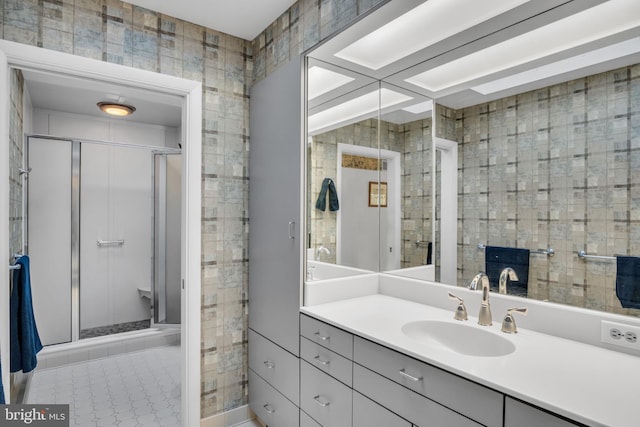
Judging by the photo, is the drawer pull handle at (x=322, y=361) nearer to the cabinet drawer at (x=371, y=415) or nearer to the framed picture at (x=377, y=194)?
the cabinet drawer at (x=371, y=415)

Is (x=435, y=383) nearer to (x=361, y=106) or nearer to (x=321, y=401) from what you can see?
(x=321, y=401)

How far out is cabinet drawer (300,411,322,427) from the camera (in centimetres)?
174

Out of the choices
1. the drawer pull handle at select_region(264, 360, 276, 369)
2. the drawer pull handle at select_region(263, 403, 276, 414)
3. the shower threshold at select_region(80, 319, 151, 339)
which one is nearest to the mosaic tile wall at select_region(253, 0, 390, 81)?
the drawer pull handle at select_region(264, 360, 276, 369)

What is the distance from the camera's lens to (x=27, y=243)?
3438 mm

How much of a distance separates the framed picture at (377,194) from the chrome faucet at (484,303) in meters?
0.81

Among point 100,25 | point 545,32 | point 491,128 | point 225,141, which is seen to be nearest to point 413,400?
point 491,128

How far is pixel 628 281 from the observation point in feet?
4.06

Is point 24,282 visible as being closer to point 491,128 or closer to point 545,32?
point 491,128

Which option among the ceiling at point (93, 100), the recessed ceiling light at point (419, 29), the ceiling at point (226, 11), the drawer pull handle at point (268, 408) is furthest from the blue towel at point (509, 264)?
the ceiling at point (93, 100)

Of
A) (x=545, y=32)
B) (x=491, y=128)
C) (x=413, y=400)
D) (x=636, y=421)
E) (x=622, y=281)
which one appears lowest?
(x=413, y=400)

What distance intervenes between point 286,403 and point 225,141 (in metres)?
1.65

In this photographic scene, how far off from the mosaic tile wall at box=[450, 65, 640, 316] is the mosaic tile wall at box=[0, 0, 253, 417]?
1437mm

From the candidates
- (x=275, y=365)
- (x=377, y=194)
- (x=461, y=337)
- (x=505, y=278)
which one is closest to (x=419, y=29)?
(x=377, y=194)

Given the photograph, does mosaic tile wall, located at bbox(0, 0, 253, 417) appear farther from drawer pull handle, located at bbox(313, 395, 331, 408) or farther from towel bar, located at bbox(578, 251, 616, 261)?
towel bar, located at bbox(578, 251, 616, 261)
